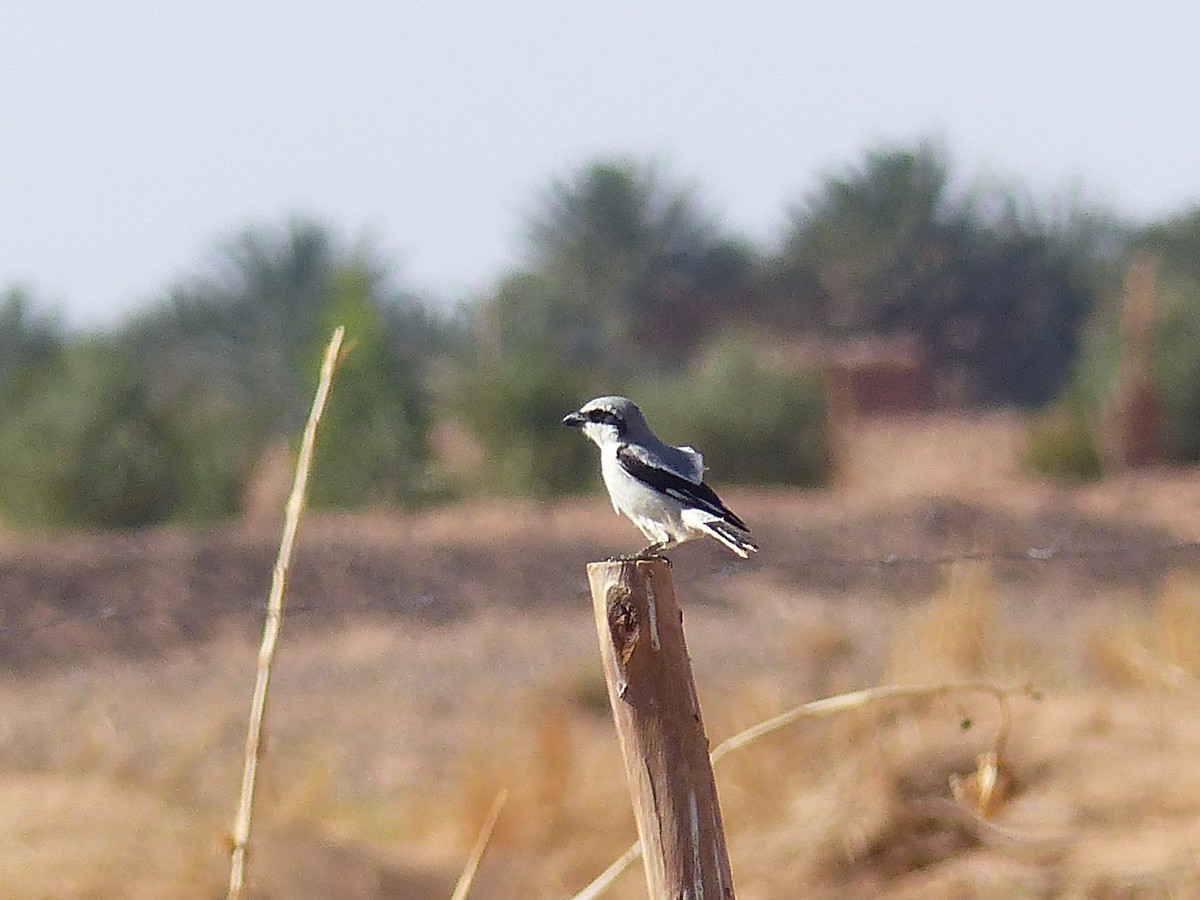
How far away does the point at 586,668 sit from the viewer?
1090 centimetres

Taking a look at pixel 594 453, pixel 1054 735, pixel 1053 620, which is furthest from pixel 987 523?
pixel 1054 735

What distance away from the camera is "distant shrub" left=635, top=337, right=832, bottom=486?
2359cm

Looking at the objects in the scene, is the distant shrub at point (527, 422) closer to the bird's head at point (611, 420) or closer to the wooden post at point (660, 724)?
the bird's head at point (611, 420)

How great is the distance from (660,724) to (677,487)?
325mm

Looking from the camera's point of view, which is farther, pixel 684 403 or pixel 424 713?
pixel 684 403

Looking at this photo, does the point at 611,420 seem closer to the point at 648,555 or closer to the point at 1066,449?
the point at 648,555

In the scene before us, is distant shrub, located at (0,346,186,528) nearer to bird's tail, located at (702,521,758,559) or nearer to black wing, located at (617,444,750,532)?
black wing, located at (617,444,750,532)

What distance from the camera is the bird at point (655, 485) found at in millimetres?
2803

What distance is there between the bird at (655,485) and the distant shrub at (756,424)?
64.7ft

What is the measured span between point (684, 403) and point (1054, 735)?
1924 cm

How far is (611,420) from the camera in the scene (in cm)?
300

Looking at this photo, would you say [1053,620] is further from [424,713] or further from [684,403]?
[684,403]

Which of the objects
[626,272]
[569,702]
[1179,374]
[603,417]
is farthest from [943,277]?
[603,417]

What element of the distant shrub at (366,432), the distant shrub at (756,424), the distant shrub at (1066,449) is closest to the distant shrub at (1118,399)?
the distant shrub at (1066,449)
